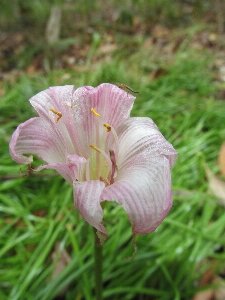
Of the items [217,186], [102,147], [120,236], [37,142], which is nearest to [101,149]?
[102,147]

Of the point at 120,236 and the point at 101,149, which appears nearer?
the point at 101,149

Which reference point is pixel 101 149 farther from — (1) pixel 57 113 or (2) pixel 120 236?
(2) pixel 120 236

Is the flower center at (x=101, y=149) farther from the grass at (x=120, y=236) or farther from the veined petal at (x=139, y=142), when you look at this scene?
the grass at (x=120, y=236)

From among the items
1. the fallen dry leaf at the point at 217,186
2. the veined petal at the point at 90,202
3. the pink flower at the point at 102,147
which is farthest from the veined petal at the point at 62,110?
the fallen dry leaf at the point at 217,186

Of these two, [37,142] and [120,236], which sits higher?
[37,142]

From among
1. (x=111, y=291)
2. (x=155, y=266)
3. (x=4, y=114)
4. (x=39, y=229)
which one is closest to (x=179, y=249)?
(x=155, y=266)

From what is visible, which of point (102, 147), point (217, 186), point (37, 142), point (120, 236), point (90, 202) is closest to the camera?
point (90, 202)

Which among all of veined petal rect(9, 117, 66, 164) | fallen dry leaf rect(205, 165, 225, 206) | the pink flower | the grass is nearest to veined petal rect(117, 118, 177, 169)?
the pink flower
